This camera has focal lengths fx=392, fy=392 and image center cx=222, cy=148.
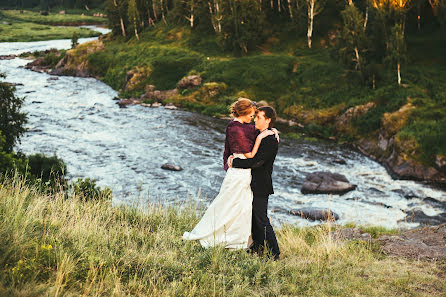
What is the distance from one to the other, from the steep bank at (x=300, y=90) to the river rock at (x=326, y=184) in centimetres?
534

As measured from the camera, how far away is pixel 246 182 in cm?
808

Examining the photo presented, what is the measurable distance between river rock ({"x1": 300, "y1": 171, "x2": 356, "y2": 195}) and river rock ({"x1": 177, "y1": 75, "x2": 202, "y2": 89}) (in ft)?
101

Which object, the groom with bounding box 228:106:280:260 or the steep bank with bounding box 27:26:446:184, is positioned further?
the steep bank with bounding box 27:26:446:184

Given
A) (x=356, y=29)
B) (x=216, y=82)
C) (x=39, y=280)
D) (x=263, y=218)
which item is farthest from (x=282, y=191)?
(x=216, y=82)

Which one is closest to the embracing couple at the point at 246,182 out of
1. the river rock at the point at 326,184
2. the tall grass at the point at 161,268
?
the tall grass at the point at 161,268

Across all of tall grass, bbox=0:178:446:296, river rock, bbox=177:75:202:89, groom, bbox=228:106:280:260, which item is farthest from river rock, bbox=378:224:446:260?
river rock, bbox=177:75:202:89

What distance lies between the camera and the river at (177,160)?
2261cm

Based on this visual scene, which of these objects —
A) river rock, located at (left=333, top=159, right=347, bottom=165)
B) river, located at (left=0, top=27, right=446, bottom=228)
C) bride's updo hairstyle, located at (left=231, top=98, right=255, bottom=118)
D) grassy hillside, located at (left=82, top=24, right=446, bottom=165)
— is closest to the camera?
bride's updo hairstyle, located at (left=231, top=98, right=255, bottom=118)

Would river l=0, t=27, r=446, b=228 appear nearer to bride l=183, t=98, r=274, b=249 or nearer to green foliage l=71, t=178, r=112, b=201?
green foliage l=71, t=178, r=112, b=201

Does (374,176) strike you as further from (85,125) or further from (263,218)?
(85,125)

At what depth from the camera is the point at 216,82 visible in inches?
2055

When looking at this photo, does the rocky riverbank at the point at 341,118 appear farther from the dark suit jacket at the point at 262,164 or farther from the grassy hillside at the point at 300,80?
the dark suit jacket at the point at 262,164

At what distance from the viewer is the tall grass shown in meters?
5.48

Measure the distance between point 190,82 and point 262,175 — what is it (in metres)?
47.2
